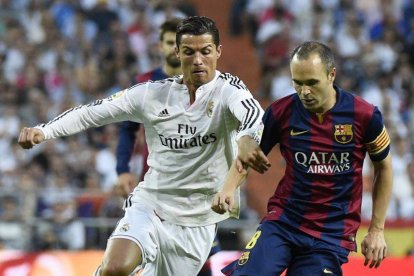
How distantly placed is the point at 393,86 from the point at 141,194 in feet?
31.5

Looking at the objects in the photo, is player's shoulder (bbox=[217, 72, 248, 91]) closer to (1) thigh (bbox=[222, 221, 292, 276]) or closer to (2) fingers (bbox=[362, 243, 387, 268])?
(1) thigh (bbox=[222, 221, 292, 276])

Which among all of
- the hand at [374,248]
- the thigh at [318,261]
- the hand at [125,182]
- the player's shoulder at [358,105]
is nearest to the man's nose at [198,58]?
the player's shoulder at [358,105]

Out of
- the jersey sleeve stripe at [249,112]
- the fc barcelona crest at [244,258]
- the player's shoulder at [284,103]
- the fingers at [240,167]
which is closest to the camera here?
the fingers at [240,167]

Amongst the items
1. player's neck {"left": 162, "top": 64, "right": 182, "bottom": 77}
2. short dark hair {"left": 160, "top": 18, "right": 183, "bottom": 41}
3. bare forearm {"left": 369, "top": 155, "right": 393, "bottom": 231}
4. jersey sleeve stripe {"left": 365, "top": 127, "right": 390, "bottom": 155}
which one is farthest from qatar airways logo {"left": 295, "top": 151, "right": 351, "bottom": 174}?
short dark hair {"left": 160, "top": 18, "right": 183, "bottom": 41}

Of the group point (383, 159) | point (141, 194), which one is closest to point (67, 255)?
point (141, 194)

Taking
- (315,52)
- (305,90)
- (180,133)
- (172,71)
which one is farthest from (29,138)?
(172,71)

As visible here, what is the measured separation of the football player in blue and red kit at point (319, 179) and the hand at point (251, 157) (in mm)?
441

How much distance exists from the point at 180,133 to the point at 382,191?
1.25 meters

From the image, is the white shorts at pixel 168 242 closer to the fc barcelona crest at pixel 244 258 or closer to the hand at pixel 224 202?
the fc barcelona crest at pixel 244 258

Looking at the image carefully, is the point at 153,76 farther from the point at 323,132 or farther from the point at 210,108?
the point at 323,132

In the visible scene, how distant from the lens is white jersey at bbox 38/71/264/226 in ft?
20.6

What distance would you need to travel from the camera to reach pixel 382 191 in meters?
6.06

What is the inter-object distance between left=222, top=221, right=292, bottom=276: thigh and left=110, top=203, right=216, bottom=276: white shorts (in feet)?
1.68

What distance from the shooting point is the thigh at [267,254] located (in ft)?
19.0
